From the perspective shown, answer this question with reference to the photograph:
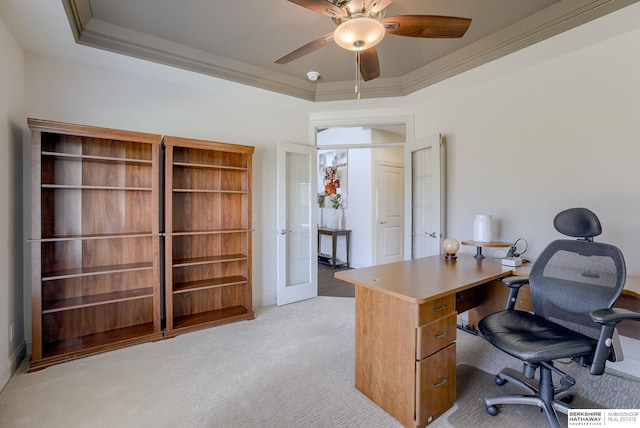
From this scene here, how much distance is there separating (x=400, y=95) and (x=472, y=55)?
87 centimetres

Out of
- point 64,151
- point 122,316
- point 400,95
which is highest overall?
point 400,95

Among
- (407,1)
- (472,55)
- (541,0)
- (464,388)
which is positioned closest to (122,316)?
(464,388)

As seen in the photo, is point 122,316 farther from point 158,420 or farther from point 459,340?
point 459,340

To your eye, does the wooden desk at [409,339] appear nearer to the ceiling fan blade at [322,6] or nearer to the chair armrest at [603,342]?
the chair armrest at [603,342]

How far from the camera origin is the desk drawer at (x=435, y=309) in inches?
64.9

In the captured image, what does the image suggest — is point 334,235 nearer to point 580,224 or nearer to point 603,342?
point 580,224

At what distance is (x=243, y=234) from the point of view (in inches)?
135

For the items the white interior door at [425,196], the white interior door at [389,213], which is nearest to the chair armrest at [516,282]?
the white interior door at [425,196]

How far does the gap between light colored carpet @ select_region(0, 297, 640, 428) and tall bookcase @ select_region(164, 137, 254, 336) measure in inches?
17.4

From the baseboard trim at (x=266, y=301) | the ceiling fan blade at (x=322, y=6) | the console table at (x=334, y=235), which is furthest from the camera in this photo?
the console table at (x=334, y=235)

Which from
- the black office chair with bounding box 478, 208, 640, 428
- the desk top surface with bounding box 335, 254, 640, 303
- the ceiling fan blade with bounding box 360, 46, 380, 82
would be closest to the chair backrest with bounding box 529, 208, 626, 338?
the black office chair with bounding box 478, 208, 640, 428

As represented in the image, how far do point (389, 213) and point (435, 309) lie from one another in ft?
13.4

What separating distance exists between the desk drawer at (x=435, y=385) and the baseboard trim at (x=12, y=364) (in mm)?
2736

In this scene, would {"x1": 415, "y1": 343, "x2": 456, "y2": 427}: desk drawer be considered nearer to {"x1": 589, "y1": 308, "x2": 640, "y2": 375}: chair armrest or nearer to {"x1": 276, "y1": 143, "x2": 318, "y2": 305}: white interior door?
{"x1": 589, "y1": 308, "x2": 640, "y2": 375}: chair armrest
